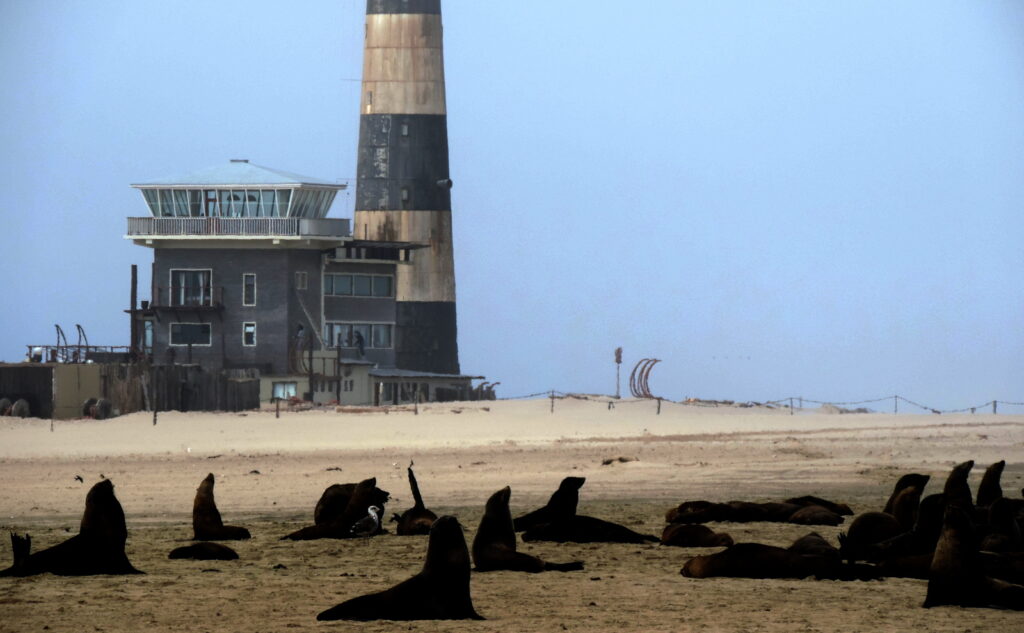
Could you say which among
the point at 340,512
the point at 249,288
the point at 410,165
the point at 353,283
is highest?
the point at 410,165

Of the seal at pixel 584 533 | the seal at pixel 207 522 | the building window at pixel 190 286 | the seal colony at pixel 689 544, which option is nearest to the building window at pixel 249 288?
the building window at pixel 190 286

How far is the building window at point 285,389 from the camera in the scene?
6359 centimetres

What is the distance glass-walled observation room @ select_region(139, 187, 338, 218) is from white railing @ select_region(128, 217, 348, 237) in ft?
1.73

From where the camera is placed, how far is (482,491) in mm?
24578

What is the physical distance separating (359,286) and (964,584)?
59.4 m

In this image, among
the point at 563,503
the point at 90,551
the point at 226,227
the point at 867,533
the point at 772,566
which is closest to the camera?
the point at 772,566

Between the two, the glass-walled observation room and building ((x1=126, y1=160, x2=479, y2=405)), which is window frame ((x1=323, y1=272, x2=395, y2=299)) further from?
the glass-walled observation room

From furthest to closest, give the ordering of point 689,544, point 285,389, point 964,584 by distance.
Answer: point 285,389, point 689,544, point 964,584

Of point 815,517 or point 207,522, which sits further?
point 815,517

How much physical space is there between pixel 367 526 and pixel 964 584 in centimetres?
695

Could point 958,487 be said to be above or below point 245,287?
below

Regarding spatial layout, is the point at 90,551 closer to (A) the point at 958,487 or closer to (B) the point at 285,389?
(A) the point at 958,487

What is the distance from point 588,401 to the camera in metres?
51.2

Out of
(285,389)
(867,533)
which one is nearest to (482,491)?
(867,533)
